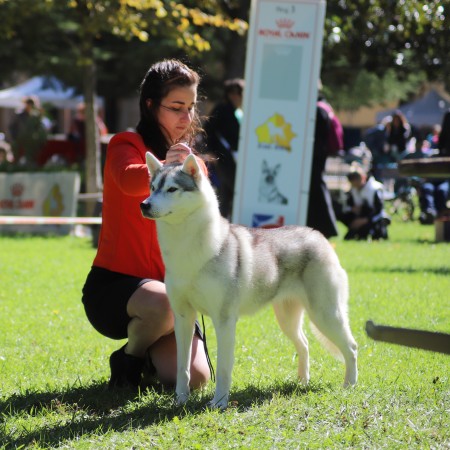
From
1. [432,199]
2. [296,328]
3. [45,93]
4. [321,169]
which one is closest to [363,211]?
[432,199]

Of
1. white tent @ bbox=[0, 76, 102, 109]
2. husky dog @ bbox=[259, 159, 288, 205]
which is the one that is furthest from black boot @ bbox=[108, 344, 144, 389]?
white tent @ bbox=[0, 76, 102, 109]

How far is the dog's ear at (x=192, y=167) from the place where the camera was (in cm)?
409

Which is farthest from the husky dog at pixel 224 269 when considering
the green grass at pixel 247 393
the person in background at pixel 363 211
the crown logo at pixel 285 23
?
the person in background at pixel 363 211

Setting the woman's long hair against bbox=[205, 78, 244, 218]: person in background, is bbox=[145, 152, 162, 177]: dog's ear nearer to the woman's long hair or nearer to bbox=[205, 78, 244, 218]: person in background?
the woman's long hair

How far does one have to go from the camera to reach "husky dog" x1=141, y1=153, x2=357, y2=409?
419cm

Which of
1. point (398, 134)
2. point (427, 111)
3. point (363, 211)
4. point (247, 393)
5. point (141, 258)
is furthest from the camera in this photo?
point (427, 111)

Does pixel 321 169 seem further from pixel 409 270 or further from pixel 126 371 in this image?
pixel 126 371

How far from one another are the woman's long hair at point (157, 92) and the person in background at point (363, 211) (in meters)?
9.28

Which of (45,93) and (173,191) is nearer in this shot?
(173,191)

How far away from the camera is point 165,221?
169 inches

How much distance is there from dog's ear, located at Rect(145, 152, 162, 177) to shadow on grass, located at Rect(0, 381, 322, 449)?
122cm

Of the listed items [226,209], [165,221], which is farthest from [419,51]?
[165,221]

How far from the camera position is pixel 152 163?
4.23 meters

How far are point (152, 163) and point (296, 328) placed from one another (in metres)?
1.56
